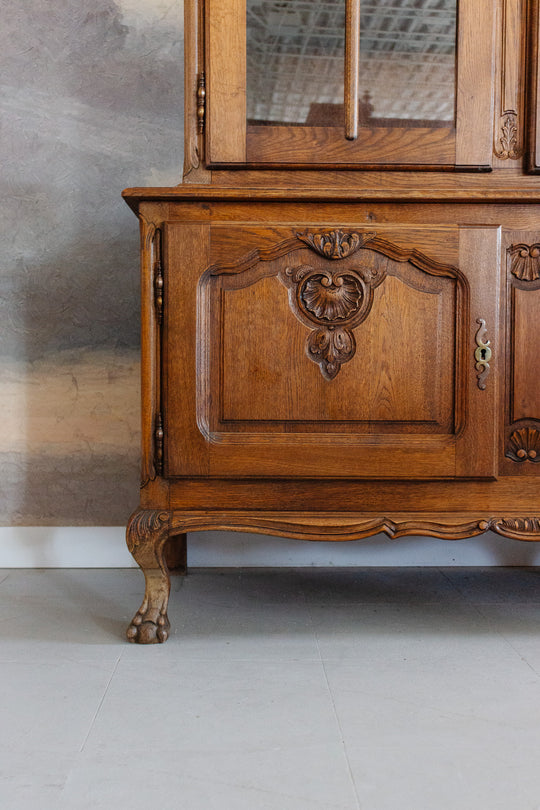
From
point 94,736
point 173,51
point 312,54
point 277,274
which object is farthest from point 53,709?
point 173,51

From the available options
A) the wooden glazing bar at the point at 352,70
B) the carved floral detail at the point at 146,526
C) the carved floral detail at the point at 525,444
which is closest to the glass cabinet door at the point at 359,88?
the wooden glazing bar at the point at 352,70

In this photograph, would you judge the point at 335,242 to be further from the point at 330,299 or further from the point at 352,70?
the point at 352,70

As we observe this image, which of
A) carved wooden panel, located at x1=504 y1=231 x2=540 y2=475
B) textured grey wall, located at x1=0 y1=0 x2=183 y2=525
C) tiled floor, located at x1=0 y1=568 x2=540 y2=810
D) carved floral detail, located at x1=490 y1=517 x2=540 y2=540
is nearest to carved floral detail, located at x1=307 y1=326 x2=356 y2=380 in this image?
carved wooden panel, located at x1=504 y1=231 x2=540 y2=475

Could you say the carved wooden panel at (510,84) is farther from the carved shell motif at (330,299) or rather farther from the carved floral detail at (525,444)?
the carved floral detail at (525,444)

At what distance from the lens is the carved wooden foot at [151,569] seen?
3.72 feet

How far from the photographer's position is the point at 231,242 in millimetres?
1108

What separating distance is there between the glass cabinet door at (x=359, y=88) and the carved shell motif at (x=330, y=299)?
0.71 ft

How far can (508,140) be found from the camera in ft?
3.83

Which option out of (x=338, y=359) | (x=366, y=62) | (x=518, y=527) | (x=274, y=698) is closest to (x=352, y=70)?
(x=366, y=62)

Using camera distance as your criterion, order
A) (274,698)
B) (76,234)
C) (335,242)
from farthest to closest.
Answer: (76,234) → (335,242) → (274,698)

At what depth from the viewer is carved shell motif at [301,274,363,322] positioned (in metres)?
1.12

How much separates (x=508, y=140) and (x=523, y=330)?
35 cm

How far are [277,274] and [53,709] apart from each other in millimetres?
756

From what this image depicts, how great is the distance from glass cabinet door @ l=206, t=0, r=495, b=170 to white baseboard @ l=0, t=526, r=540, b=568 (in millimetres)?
930
